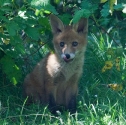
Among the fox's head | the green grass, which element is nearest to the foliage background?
the green grass

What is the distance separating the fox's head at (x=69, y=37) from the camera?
5.14m

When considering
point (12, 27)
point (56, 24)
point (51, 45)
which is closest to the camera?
point (12, 27)

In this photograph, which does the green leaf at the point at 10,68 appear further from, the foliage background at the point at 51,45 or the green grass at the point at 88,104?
the green grass at the point at 88,104

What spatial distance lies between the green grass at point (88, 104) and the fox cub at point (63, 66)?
20cm

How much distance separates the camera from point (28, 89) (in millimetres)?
5570

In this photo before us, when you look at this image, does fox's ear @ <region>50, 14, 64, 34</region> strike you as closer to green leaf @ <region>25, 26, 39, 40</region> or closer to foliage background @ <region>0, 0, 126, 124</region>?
foliage background @ <region>0, 0, 126, 124</region>

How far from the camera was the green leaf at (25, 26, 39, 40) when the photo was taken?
4543 millimetres

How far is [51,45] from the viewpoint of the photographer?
17.8 feet

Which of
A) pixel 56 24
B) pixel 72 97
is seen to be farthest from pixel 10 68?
pixel 72 97

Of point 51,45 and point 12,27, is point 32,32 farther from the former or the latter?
point 51,45

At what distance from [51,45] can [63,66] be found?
1.19 ft


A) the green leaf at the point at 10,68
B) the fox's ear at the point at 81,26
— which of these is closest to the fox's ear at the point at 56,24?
the fox's ear at the point at 81,26

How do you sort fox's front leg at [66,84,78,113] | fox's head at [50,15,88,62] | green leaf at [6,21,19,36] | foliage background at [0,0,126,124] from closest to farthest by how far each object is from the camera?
green leaf at [6,21,19,36], foliage background at [0,0,126,124], fox's head at [50,15,88,62], fox's front leg at [66,84,78,113]

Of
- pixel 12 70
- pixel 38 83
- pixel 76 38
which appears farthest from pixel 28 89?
pixel 76 38
